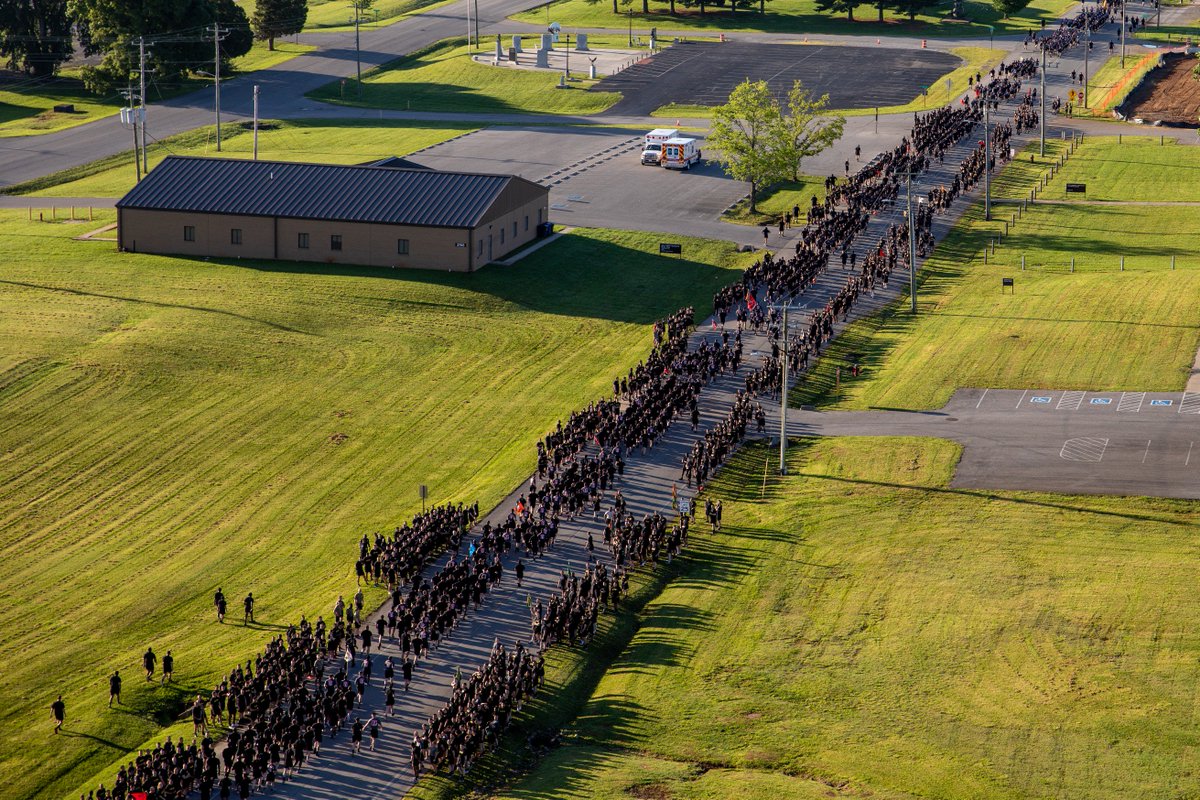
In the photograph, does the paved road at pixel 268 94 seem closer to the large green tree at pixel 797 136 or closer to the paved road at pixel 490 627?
the large green tree at pixel 797 136

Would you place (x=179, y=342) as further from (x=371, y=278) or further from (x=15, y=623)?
(x=15, y=623)

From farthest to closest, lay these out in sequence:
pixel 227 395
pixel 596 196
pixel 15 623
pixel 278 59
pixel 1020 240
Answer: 1. pixel 278 59
2. pixel 596 196
3. pixel 1020 240
4. pixel 227 395
5. pixel 15 623

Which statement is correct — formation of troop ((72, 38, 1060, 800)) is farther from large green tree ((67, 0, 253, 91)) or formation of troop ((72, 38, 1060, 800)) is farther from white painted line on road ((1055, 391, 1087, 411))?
large green tree ((67, 0, 253, 91))

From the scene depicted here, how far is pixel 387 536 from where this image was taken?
53.1m

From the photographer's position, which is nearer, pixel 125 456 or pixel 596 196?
pixel 125 456

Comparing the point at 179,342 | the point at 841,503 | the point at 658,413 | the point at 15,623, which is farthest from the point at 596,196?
the point at 15,623

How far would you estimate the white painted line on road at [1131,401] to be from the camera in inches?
2475

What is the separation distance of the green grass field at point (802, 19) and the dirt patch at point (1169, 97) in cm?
2364

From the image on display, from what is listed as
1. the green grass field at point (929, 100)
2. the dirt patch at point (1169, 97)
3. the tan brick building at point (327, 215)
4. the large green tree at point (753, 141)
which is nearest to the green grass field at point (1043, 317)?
the large green tree at point (753, 141)

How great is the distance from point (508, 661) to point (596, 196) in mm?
61233

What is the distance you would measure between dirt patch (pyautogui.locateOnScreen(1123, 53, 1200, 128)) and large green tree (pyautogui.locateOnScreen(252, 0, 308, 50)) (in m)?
78.6

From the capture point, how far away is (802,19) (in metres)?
169

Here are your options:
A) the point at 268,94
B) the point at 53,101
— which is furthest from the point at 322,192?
the point at 53,101

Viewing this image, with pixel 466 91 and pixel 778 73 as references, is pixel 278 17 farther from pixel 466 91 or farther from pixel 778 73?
pixel 778 73
